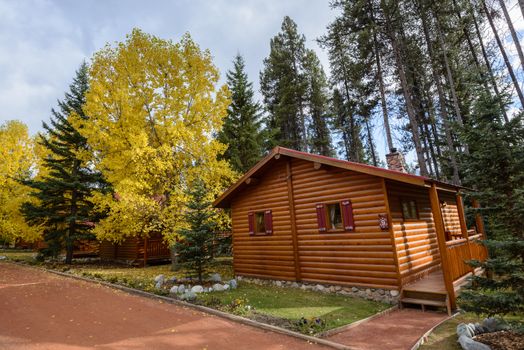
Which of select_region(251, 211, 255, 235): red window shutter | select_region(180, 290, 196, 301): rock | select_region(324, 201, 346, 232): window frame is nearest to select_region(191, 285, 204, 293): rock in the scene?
select_region(180, 290, 196, 301): rock

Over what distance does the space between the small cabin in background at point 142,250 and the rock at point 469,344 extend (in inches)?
673

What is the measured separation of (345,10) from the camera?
60.5 feet

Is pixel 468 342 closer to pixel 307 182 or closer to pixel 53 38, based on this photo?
pixel 307 182

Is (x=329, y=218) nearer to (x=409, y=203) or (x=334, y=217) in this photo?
(x=334, y=217)

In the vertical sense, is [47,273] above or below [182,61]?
below

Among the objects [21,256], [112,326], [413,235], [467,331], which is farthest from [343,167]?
[21,256]

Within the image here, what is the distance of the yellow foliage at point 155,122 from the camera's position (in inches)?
568

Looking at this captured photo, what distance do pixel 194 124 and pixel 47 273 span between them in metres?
11.1

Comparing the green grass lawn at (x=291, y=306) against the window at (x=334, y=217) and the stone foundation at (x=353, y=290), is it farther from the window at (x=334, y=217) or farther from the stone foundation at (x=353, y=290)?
the window at (x=334, y=217)

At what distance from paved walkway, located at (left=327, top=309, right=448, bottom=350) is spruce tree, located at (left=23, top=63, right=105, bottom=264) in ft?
58.8

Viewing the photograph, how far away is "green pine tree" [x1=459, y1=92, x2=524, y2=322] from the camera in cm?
558

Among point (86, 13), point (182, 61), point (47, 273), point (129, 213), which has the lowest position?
point (47, 273)

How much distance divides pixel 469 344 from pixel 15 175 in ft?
99.1

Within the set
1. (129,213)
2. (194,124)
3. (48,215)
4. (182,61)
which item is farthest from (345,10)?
(48,215)
